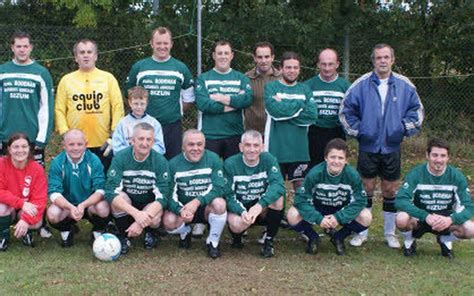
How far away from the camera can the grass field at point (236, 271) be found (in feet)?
14.3

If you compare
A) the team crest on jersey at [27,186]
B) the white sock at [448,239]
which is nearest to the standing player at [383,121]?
the white sock at [448,239]

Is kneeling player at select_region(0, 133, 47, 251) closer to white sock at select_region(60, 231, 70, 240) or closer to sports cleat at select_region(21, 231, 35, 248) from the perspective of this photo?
sports cleat at select_region(21, 231, 35, 248)

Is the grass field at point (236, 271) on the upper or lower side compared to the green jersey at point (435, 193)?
lower

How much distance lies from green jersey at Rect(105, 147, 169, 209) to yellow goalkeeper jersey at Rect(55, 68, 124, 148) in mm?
585

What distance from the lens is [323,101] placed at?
593 cm

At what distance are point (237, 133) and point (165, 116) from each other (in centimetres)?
74

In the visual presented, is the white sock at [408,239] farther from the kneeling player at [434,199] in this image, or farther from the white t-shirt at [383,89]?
the white t-shirt at [383,89]

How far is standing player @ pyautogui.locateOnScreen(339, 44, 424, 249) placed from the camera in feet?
18.2

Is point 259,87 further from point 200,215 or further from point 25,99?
point 25,99

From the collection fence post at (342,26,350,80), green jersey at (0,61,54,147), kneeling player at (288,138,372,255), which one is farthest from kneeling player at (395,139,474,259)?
fence post at (342,26,350,80)

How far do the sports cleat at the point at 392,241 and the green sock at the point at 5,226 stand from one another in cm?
342

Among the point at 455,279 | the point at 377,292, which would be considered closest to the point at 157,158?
the point at 377,292

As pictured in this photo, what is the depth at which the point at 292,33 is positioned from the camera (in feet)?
33.0

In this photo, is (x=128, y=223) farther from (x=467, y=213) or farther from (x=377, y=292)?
(x=467, y=213)
